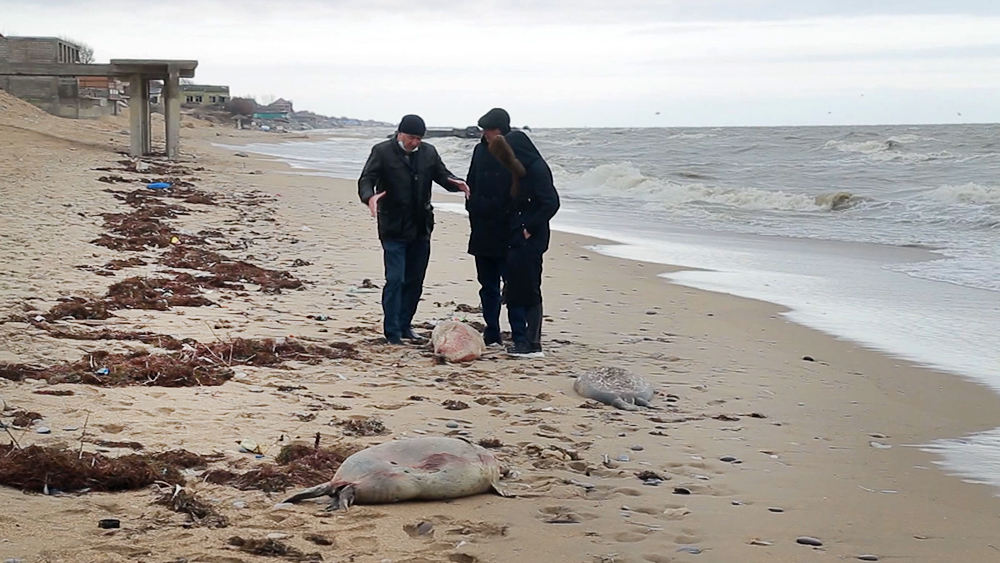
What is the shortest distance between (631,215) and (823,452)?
1726cm

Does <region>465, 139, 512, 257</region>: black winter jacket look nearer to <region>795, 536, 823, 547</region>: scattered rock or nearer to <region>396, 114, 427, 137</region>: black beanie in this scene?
<region>396, 114, 427, 137</region>: black beanie

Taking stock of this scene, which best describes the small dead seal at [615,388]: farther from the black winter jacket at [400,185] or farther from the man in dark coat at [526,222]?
the black winter jacket at [400,185]

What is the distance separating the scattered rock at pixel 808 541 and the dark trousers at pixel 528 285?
11.8 feet

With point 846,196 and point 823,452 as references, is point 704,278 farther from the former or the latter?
point 846,196

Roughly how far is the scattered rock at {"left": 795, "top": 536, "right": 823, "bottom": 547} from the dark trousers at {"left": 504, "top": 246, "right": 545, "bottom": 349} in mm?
3608

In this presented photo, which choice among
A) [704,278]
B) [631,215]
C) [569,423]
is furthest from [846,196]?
[569,423]

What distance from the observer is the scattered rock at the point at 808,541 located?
Result: 4047 mm

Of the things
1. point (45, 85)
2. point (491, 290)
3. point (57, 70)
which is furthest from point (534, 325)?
point (45, 85)

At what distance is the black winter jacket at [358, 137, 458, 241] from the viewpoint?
25.1 ft

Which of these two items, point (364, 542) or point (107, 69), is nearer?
point (364, 542)

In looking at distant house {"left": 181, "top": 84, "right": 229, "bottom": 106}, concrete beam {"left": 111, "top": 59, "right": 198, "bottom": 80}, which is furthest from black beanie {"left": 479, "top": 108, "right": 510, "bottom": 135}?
Result: distant house {"left": 181, "top": 84, "right": 229, "bottom": 106}

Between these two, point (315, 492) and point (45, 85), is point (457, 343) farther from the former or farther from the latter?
point (45, 85)

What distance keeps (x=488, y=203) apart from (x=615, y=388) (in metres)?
1.98

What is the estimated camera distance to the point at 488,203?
7.57 m
